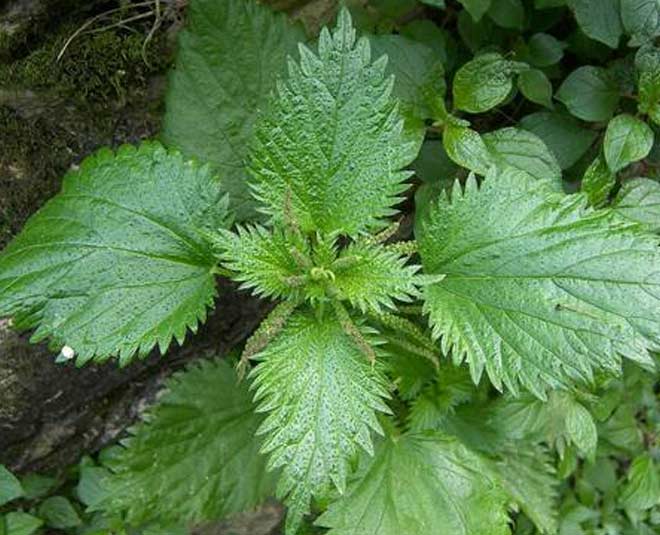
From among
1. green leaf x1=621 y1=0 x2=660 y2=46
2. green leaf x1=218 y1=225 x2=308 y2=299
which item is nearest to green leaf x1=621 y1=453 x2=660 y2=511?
green leaf x1=621 y1=0 x2=660 y2=46

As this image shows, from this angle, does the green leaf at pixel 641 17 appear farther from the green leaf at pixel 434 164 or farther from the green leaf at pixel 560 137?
the green leaf at pixel 434 164

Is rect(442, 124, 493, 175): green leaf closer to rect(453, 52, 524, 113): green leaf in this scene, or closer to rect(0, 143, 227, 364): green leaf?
rect(453, 52, 524, 113): green leaf

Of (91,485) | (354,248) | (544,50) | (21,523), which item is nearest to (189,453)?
(91,485)

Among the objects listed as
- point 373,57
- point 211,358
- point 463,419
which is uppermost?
point 373,57

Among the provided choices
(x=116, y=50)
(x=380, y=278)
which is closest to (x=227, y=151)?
(x=116, y=50)

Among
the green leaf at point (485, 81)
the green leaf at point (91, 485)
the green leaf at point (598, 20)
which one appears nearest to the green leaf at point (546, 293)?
the green leaf at point (485, 81)

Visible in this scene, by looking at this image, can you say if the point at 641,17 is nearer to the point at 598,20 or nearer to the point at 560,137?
the point at 598,20

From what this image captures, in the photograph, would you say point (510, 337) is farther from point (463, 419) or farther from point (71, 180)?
point (71, 180)

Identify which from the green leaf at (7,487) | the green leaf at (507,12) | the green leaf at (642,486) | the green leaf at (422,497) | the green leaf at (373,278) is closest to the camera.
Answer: the green leaf at (373,278)
